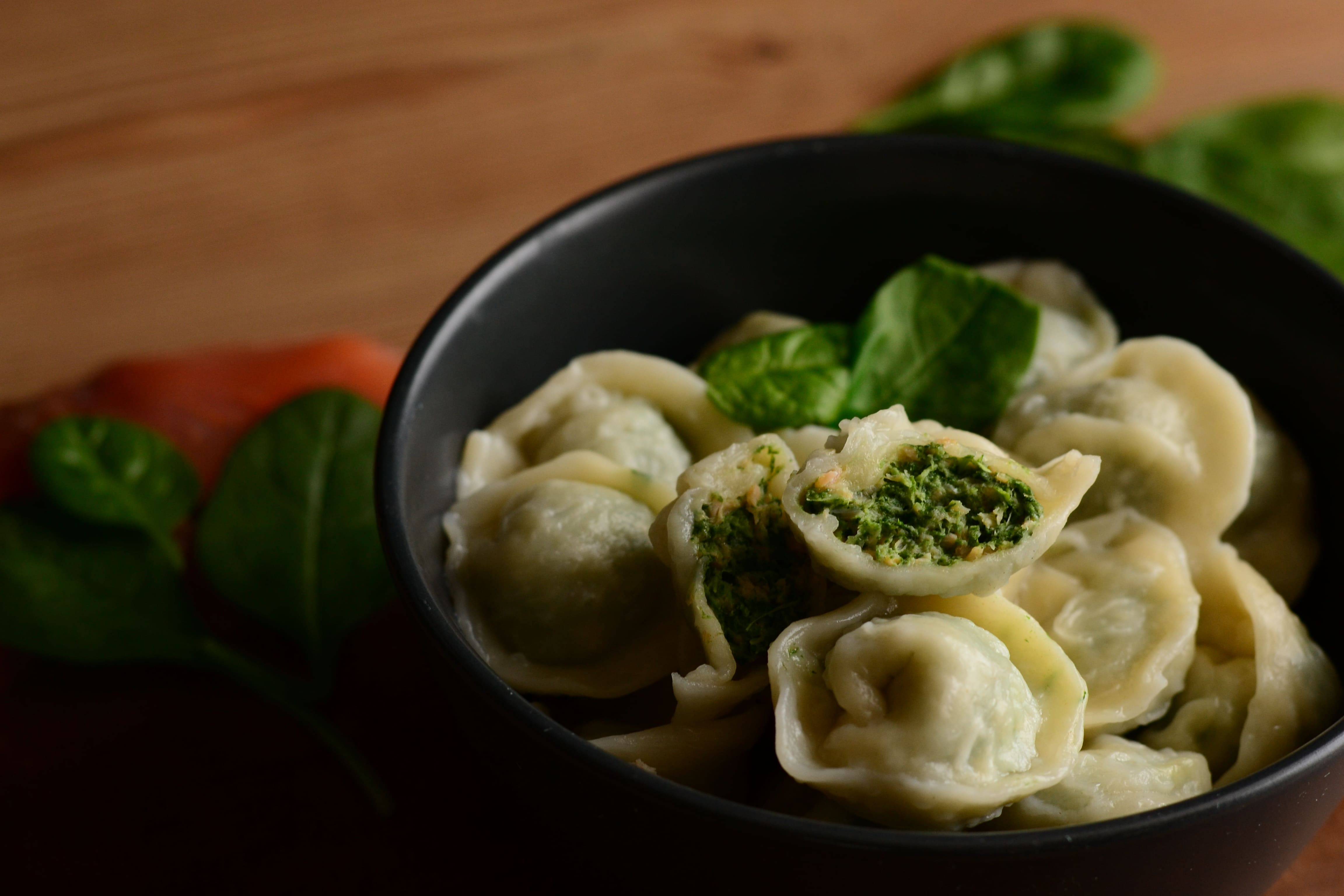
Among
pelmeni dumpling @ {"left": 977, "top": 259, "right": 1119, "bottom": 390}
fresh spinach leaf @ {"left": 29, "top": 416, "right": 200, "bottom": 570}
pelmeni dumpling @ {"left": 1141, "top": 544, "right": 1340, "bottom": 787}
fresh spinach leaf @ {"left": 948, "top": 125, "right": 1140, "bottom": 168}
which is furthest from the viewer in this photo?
fresh spinach leaf @ {"left": 948, "top": 125, "right": 1140, "bottom": 168}

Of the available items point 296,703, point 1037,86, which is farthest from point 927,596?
point 1037,86

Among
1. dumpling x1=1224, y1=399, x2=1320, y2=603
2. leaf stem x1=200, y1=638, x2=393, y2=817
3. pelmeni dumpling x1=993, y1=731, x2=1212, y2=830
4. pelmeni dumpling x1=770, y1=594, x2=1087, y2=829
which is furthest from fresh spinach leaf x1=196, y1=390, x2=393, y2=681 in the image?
dumpling x1=1224, y1=399, x2=1320, y2=603

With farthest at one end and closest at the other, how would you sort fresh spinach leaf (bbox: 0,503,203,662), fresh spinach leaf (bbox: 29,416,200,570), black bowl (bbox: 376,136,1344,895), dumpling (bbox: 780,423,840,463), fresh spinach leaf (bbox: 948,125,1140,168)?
1. fresh spinach leaf (bbox: 948,125,1140,168)
2. fresh spinach leaf (bbox: 29,416,200,570)
3. fresh spinach leaf (bbox: 0,503,203,662)
4. dumpling (bbox: 780,423,840,463)
5. black bowl (bbox: 376,136,1344,895)

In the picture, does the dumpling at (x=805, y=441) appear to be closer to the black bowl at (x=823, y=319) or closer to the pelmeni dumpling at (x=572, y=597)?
the pelmeni dumpling at (x=572, y=597)

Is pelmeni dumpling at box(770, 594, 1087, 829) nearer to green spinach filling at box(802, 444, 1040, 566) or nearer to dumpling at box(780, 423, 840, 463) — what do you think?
green spinach filling at box(802, 444, 1040, 566)

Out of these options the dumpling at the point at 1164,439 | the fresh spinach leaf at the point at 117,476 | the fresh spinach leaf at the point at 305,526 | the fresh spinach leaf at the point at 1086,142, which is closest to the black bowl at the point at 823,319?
the dumpling at the point at 1164,439

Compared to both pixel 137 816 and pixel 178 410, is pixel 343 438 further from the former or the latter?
pixel 137 816

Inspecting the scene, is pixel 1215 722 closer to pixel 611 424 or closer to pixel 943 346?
pixel 943 346

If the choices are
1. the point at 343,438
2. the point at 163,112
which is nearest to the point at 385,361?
the point at 343,438
